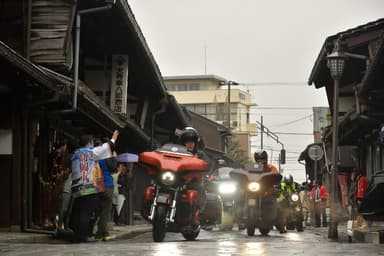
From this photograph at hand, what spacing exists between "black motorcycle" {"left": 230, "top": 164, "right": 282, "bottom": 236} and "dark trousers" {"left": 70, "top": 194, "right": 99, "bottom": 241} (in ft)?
15.9

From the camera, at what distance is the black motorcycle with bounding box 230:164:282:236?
57.2ft

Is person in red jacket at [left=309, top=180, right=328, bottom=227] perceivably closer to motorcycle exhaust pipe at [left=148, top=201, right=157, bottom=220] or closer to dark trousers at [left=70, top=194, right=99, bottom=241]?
motorcycle exhaust pipe at [left=148, top=201, right=157, bottom=220]

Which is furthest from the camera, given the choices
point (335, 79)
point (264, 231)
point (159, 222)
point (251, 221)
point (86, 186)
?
point (335, 79)

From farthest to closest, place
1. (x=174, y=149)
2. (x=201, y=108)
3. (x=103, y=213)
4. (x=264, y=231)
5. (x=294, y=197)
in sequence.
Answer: (x=201, y=108), (x=294, y=197), (x=264, y=231), (x=103, y=213), (x=174, y=149)

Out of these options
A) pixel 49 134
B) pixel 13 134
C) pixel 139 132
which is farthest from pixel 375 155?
pixel 13 134

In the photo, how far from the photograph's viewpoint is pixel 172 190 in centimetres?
1327

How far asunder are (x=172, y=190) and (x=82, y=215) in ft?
4.68

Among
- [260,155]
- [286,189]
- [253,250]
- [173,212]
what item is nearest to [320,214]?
[286,189]

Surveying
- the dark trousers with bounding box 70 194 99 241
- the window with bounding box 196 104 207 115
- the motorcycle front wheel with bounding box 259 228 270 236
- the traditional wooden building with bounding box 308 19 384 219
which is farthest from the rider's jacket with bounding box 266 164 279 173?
the window with bounding box 196 104 207 115

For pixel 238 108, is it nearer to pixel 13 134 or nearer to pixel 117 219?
pixel 117 219

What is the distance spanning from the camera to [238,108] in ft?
385

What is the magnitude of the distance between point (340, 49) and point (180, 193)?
23.4 ft

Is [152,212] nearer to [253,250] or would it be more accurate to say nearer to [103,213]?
[103,213]

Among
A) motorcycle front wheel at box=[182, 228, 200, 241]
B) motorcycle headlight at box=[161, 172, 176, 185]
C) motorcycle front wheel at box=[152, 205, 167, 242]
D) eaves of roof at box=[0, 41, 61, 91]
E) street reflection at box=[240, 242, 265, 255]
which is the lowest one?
motorcycle front wheel at box=[182, 228, 200, 241]
